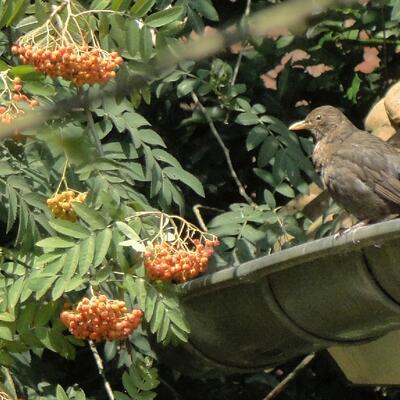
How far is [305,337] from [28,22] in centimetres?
134

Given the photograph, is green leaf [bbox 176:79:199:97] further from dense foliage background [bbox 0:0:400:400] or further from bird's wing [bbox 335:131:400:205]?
bird's wing [bbox 335:131:400:205]

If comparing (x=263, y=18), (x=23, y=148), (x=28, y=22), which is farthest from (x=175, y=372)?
(x=263, y=18)

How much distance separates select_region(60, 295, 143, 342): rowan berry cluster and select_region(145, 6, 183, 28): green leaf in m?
0.92

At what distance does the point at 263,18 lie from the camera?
3.91 feet

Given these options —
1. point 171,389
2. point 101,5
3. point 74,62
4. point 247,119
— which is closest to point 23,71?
point 101,5

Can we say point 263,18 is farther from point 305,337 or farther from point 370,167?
point 370,167

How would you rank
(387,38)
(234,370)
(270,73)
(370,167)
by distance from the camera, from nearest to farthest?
(234,370) → (370,167) → (387,38) → (270,73)

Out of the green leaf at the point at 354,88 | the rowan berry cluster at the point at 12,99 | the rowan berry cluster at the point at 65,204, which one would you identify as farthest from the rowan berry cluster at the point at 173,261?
the green leaf at the point at 354,88

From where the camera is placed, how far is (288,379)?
474 cm

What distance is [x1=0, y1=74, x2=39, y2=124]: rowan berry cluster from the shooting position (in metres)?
3.30

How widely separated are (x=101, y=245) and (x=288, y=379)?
151 cm

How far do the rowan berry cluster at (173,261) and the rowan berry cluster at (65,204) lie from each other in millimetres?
282

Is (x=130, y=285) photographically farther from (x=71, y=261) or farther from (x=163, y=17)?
(x=163, y=17)

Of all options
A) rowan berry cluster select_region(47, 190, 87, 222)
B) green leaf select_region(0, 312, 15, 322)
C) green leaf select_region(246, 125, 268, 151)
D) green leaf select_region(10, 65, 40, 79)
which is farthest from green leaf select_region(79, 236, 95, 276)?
green leaf select_region(246, 125, 268, 151)
